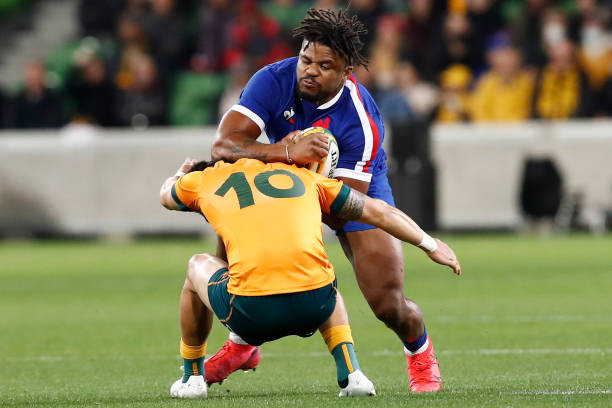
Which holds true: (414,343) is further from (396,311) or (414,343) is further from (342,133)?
(342,133)

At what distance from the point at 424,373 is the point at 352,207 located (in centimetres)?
112

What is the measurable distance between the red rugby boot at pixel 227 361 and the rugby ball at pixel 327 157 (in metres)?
1.05

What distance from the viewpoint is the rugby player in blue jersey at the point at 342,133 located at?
6.48m

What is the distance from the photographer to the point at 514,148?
749 inches

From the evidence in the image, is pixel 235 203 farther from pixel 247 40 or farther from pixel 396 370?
pixel 247 40

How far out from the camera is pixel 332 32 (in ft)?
21.0

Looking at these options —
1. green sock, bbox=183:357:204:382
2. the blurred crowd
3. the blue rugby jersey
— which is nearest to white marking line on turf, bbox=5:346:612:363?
the blue rugby jersey

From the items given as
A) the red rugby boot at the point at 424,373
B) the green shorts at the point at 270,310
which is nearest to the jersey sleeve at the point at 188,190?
the green shorts at the point at 270,310

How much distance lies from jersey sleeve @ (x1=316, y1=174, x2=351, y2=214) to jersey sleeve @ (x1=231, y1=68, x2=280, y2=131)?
860mm

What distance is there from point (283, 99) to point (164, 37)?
15.5 m

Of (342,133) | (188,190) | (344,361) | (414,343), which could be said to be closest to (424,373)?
(414,343)

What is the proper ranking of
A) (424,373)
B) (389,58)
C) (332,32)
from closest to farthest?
(332,32), (424,373), (389,58)

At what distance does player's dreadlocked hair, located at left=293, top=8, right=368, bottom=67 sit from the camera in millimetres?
6395

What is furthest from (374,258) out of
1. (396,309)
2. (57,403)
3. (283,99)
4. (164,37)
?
(164,37)
